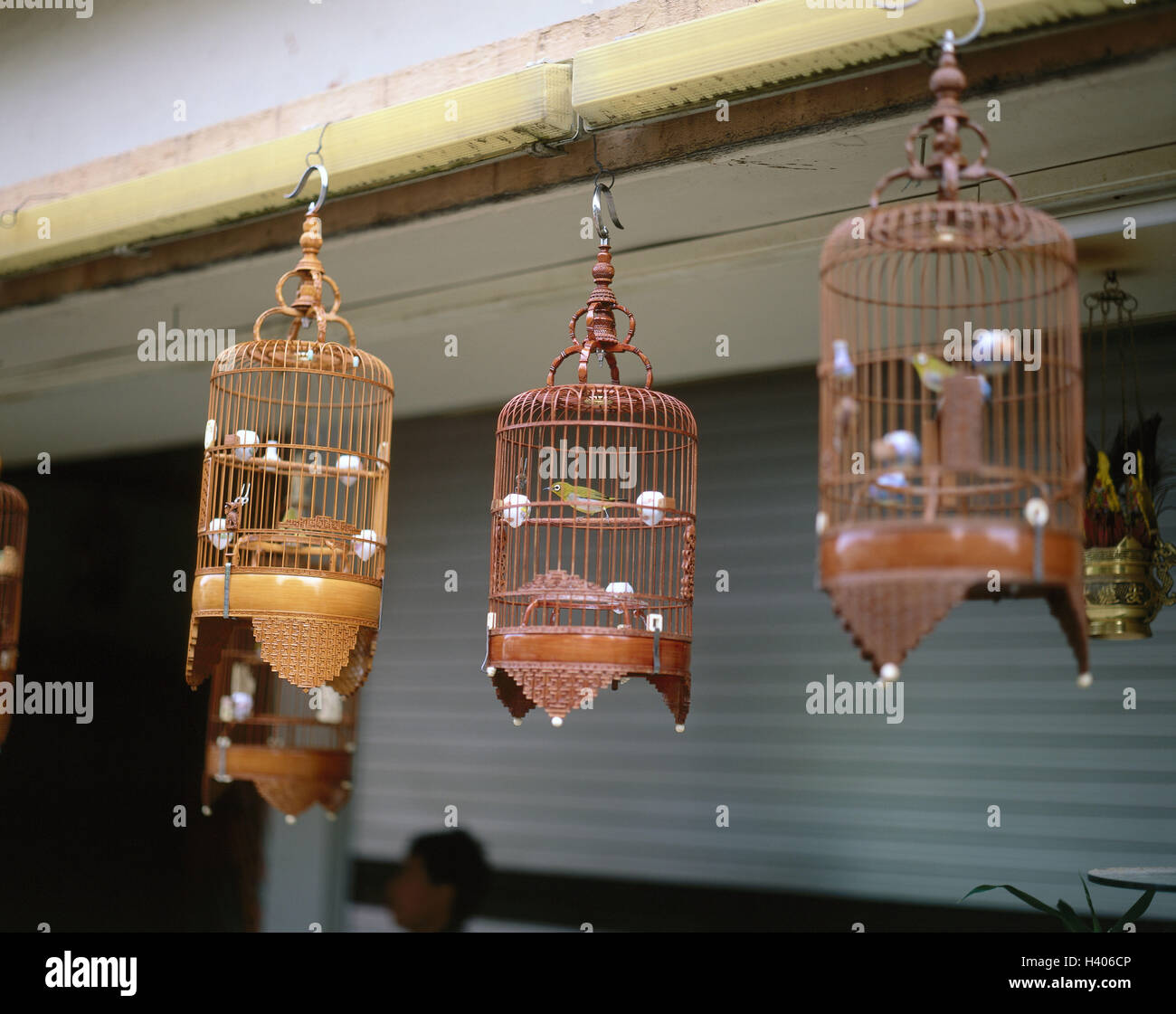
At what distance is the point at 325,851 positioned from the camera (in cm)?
671

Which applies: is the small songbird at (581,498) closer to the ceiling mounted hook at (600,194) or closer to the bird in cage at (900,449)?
the ceiling mounted hook at (600,194)

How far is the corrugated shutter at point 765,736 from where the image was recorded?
4.83 metres

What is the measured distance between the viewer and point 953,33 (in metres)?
3.23

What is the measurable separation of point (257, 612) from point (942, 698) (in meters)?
2.88

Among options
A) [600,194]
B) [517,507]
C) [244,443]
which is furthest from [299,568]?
[600,194]

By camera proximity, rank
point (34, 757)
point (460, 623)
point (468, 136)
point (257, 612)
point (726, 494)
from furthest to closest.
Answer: point (34, 757), point (460, 623), point (726, 494), point (468, 136), point (257, 612)

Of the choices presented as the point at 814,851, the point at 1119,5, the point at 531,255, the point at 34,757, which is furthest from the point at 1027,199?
the point at 34,757

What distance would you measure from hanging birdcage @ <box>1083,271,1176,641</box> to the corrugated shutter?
1.16 feet

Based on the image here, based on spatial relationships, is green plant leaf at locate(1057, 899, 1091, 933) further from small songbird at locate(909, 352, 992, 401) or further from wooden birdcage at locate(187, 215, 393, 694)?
wooden birdcage at locate(187, 215, 393, 694)

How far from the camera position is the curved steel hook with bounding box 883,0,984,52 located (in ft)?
9.44

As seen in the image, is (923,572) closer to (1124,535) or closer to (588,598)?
(588,598)

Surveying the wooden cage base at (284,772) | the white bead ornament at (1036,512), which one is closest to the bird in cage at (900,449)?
the white bead ornament at (1036,512)

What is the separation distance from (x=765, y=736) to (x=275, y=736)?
9.33 feet

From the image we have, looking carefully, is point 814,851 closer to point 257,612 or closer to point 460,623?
point 460,623
